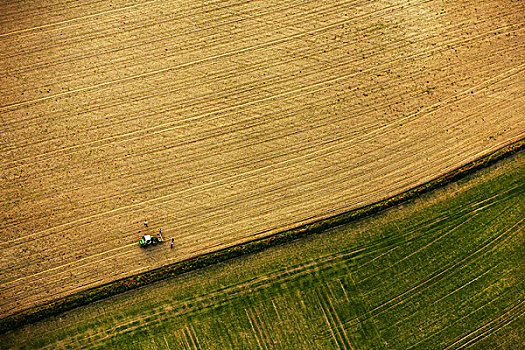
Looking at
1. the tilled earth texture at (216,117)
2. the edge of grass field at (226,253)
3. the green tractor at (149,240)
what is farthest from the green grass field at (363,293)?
the green tractor at (149,240)

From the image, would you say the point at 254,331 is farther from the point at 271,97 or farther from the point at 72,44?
the point at 72,44

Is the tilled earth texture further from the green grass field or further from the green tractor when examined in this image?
the green grass field

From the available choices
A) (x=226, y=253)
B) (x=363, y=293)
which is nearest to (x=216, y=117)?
(x=226, y=253)

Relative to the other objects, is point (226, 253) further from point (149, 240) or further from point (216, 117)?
point (216, 117)

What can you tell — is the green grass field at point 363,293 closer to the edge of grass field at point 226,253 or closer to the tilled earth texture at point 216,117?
the edge of grass field at point 226,253

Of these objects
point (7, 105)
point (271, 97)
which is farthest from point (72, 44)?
point (271, 97)

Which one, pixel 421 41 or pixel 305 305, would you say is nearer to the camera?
pixel 305 305

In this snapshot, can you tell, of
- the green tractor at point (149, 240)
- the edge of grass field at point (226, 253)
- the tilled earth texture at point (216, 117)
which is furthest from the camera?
the tilled earth texture at point (216, 117)
